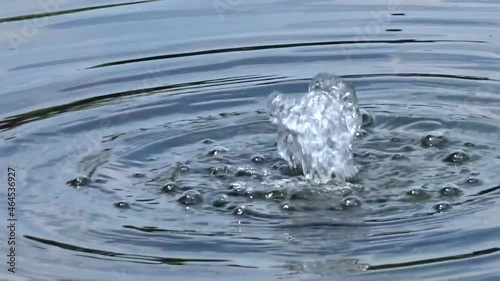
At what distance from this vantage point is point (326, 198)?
7.74 meters

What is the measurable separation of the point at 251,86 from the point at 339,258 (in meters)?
3.34

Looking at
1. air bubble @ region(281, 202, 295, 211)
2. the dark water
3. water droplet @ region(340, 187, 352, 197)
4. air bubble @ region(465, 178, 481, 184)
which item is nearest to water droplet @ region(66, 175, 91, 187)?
the dark water

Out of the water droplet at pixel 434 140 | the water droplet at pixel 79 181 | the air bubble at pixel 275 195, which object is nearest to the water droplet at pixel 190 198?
the air bubble at pixel 275 195

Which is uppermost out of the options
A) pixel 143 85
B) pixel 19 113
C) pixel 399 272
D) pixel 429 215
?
pixel 143 85

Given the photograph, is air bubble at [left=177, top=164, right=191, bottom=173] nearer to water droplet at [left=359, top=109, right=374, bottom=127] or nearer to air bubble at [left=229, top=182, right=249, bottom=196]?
air bubble at [left=229, top=182, right=249, bottom=196]

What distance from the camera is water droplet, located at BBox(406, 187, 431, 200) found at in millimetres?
7593

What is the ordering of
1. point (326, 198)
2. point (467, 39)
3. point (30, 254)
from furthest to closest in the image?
point (467, 39)
point (326, 198)
point (30, 254)

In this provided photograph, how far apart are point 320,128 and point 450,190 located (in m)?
1.23

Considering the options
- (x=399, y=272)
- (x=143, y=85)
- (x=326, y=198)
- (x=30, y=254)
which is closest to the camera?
(x=399, y=272)

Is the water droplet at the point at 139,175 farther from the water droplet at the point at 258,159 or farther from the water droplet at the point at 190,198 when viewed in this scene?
the water droplet at the point at 258,159

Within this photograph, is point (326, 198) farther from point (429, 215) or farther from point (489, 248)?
point (489, 248)

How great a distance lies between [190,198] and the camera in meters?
7.69

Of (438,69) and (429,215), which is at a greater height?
(438,69)

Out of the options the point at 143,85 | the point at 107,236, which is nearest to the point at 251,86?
the point at 143,85
